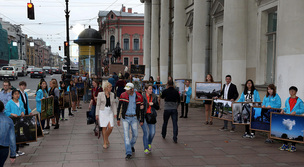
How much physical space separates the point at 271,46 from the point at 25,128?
31.3 ft

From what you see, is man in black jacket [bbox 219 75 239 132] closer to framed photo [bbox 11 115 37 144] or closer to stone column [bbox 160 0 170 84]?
framed photo [bbox 11 115 37 144]

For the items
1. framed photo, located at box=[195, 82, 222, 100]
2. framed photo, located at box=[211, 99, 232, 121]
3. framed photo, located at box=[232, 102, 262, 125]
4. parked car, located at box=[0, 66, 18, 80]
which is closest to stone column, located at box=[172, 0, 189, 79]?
framed photo, located at box=[195, 82, 222, 100]

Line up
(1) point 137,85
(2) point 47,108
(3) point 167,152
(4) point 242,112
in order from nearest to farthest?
1. (3) point 167,152
2. (4) point 242,112
3. (2) point 47,108
4. (1) point 137,85

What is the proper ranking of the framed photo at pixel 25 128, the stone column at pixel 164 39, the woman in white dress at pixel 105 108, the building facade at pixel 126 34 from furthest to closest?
the building facade at pixel 126 34 → the stone column at pixel 164 39 → the woman in white dress at pixel 105 108 → the framed photo at pixel 25 128

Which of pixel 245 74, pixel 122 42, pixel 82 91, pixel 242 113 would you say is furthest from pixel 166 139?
pixel 122 42

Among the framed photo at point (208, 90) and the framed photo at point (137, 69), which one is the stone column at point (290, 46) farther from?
the framed photo at point (137, 69)

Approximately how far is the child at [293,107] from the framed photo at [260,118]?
0.62m

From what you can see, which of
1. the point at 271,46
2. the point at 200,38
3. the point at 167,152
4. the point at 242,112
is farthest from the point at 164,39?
the point at 167,152

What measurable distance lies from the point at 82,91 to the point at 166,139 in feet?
29.6

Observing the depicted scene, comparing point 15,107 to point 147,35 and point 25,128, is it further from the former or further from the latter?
point 147,35

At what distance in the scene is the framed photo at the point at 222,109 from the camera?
10609 millimetres

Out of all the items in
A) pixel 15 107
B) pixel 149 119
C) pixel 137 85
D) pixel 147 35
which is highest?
pixel 147 35

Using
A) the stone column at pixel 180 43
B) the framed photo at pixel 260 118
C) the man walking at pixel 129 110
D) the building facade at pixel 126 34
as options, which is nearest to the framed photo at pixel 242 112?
the framed photo at pixel 260 118

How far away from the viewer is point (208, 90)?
42.2ft
